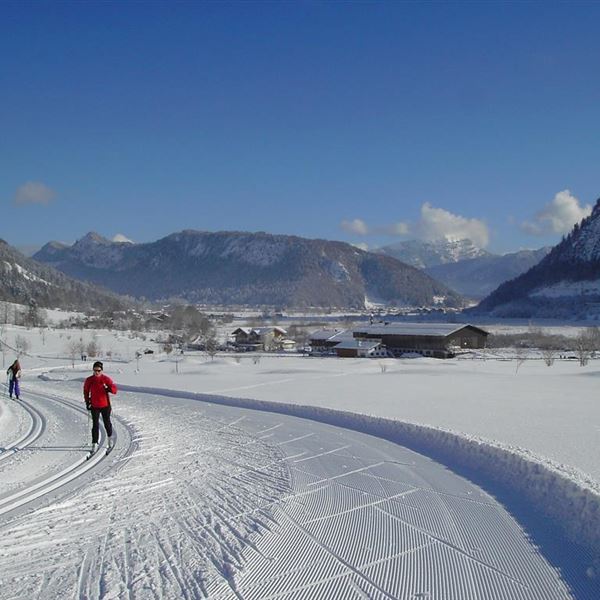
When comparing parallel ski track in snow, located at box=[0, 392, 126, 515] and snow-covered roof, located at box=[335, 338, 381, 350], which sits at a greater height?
parallel ski track in snow, located at box=[0, 392, 126, 515]

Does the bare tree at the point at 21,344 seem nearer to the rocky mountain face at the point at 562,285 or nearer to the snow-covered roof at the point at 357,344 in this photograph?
the snow-covered roof at the point at 357,344

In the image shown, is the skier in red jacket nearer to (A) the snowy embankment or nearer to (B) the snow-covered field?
(B) the snow-covered field

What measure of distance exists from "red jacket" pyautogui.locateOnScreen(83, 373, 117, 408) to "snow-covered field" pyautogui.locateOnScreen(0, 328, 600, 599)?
984 millimetres

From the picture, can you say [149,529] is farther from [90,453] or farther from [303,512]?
[90,453]

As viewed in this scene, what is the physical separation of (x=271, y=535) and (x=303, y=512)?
91 centimetres

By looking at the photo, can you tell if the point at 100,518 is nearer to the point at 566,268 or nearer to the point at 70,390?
the point at 70,390

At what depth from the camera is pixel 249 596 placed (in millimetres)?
5008

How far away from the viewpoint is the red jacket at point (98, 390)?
11.5m

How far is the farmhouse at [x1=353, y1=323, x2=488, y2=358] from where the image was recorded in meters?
73.4

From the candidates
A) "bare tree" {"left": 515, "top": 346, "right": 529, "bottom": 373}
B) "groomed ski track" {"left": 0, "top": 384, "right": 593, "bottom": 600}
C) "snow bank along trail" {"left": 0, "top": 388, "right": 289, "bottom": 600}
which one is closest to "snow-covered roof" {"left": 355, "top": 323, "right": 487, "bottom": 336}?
"bare tree" {"left": 515, "top": 346, "right": 529, "bottom": 373}

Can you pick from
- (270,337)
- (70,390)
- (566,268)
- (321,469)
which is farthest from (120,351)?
(566,268)

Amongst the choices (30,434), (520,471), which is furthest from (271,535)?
(30,434)

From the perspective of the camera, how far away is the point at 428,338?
7475 centimetres

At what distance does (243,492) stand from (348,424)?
287 inches
